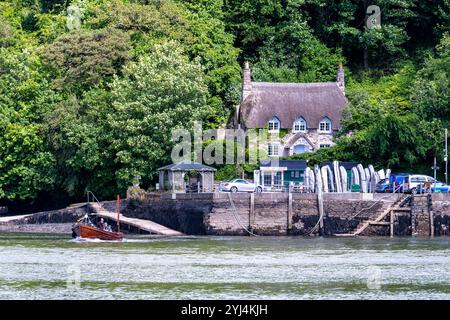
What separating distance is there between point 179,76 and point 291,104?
1078 cm

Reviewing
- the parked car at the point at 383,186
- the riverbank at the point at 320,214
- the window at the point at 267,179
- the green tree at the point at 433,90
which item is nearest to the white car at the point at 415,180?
the parked car at the point at 383,186

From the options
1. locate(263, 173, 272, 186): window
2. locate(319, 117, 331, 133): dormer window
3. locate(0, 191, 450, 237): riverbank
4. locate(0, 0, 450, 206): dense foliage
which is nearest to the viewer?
locate(0, 191, 450, 237): riverbank

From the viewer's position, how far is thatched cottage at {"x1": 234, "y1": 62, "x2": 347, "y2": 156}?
105812mm

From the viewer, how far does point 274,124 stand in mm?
106188

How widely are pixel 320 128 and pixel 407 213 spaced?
72.7 ft

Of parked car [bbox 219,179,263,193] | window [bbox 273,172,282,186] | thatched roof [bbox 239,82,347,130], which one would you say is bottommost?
parked car [bbox 219,179,263,193]

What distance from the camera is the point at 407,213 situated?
85.8m

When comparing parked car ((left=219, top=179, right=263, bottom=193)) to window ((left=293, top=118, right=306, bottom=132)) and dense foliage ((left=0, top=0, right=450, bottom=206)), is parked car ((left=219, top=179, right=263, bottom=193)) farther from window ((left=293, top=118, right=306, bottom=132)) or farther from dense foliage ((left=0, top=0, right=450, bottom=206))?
window ((left=293, top=118, right=306, bottom=132))

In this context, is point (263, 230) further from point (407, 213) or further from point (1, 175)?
point (1, 175)

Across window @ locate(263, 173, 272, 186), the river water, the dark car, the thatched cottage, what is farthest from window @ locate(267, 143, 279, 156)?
the river water

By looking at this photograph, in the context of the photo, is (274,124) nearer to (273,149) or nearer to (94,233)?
(273,149)

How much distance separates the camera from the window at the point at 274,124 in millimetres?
106062
